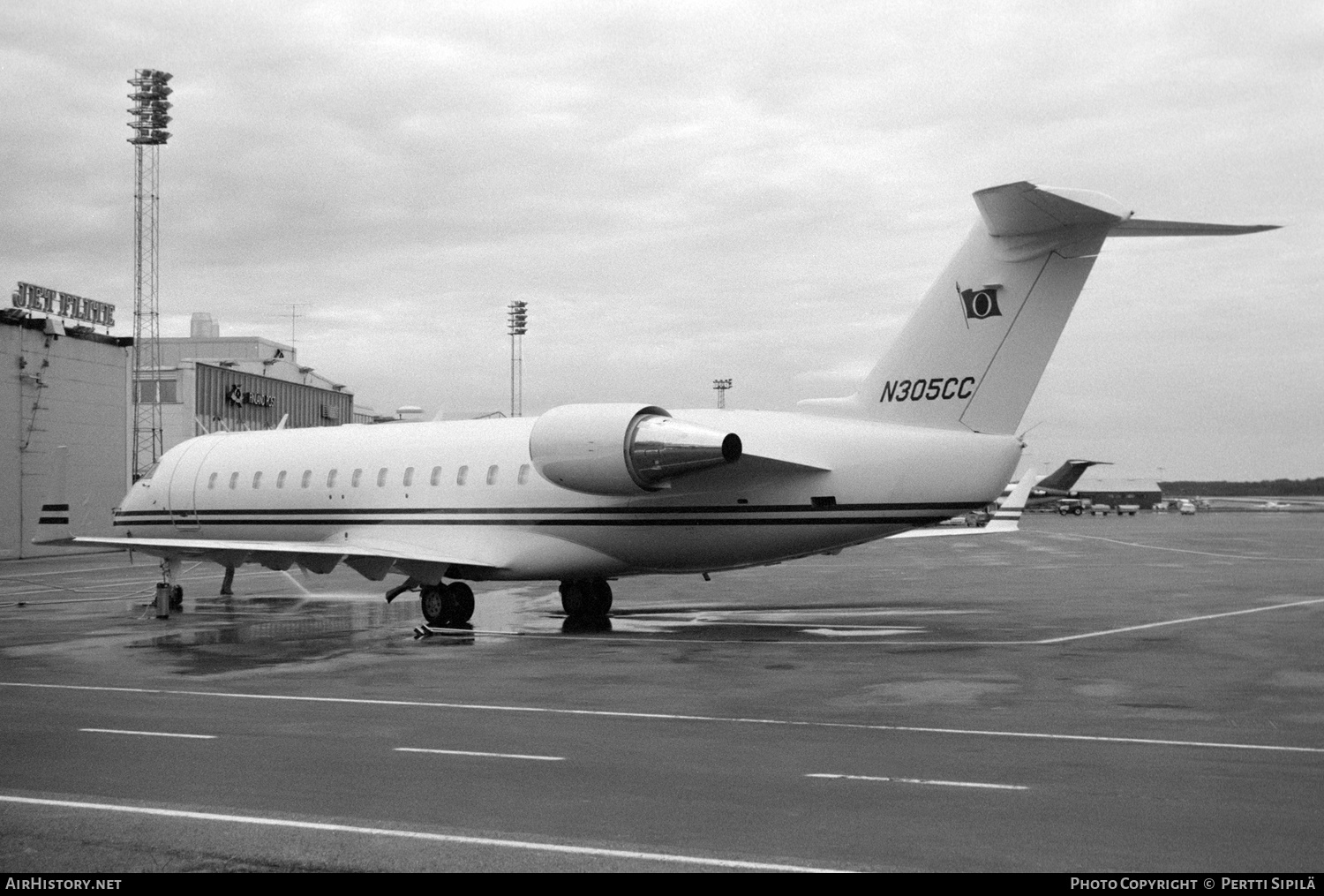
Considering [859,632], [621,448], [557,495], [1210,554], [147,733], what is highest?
[621,448]

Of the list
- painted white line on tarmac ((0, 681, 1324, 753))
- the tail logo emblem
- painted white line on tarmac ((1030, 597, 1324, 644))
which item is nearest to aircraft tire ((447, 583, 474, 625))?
painted white line on tarmac ((0, 681, 1324, 753))

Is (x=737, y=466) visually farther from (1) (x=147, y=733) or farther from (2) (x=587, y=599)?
(1) (x=147, y=733)

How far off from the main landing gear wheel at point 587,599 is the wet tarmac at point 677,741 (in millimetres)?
482

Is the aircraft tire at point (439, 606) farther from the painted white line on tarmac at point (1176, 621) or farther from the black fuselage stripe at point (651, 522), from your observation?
the painted white line on tarmac at point (1176, 621)

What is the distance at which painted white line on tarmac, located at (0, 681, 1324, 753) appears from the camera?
1029 cm

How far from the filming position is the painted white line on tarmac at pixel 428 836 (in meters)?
6.79

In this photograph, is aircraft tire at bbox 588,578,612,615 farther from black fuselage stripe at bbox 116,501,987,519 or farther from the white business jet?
black fuselage stripe at bbox 116,501,987,519

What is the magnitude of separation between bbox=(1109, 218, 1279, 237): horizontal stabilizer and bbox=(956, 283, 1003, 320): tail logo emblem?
5.82 ft

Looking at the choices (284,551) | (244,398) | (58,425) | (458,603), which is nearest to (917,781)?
(458,603)

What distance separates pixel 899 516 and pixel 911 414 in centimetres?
155

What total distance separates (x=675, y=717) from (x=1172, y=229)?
33.6 feet

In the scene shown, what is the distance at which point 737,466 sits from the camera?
63.8ft

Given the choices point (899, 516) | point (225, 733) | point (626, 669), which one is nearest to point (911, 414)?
point (899, 516)

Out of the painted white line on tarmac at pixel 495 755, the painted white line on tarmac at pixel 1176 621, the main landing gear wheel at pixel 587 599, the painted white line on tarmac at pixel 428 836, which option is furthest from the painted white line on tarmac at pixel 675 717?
the main landing gear wheel at pixel 587 599
